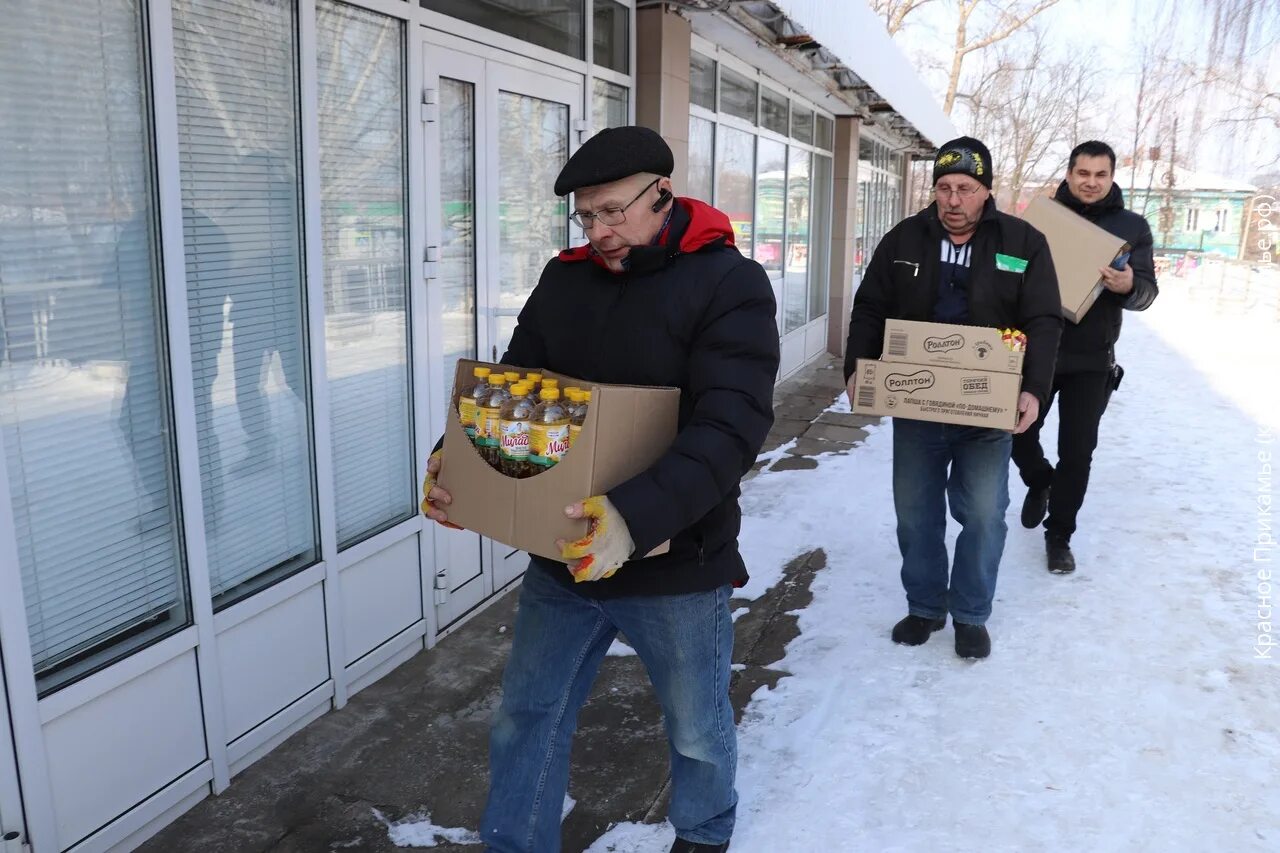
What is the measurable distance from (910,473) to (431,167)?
2.17 meters

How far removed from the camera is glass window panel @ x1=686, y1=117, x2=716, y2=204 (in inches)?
274

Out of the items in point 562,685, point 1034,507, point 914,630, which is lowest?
point 914,630

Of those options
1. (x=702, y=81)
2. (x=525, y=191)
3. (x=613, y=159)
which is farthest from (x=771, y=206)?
(x=613, y=159)

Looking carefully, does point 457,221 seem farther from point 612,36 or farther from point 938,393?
point 938,393

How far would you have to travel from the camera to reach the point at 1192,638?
3949mm

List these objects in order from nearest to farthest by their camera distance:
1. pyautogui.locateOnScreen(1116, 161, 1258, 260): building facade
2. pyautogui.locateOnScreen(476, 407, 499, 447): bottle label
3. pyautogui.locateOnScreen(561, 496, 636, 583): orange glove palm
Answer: pyautogui.locateOnScreen(561, 496, 636, 583): orange glove palm → pyautogui.locateOnScreen(476, 407, 499, 447): bottle label → pyautogui.locateOnScreen(1116, 161, 1258, 260): building facade

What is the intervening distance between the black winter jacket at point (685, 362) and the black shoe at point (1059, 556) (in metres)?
2.94

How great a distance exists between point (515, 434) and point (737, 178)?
657cm

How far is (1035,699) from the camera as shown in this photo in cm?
346

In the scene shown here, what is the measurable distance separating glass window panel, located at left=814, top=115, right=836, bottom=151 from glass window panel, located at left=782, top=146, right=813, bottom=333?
339mm

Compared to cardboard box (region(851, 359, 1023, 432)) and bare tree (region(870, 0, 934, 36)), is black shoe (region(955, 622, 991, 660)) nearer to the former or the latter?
cardboard box (region(851, 359, 1023, 432))

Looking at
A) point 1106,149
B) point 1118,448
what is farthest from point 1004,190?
point 1106,149

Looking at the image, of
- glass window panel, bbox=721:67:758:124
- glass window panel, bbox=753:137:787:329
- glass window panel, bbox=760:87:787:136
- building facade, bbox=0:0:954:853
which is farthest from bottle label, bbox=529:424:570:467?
glass window panel, bbox=760:87:787:136

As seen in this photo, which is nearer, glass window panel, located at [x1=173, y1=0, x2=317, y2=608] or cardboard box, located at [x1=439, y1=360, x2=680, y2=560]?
cardboard box, located at [x1=439, y1=360, x2=680, y2=560]
